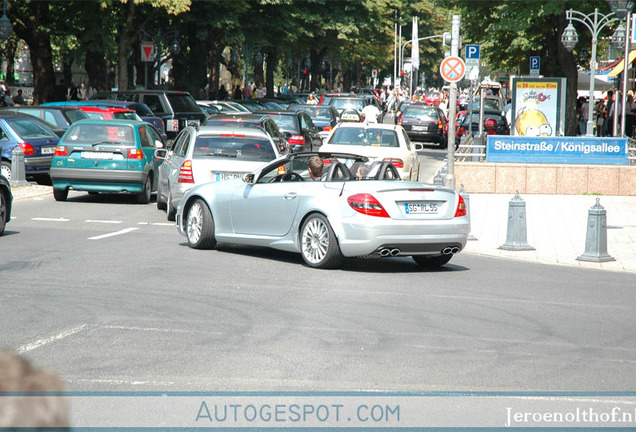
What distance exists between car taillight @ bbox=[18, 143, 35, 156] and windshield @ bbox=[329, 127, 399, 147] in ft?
21.4

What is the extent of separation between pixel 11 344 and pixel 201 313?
180 centimetres

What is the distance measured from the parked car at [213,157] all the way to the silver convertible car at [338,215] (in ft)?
10.7

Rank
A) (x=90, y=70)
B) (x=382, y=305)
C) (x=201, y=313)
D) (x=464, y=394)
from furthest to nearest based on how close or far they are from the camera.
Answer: (x=90, y=70), (x=382, y=305), (x=201, y=313), (x=464, y=394)

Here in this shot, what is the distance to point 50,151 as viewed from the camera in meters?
22.3

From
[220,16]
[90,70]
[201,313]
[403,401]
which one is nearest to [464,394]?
[403,401]

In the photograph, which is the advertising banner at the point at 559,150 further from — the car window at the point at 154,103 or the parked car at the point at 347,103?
the parked car at the point at 347,103

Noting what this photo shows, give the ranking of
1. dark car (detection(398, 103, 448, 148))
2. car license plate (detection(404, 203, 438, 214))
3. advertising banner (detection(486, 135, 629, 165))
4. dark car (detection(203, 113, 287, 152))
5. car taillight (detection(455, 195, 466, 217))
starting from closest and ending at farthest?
car license plate (detection(404, 203, 438, 214)) → car taillight (detection(455, 195, 466, 217)) → dark car (detection(203, 113, 287, 152)) → advertising banner (detection(486, 135, 629, 165)) → dark car (detection(398, 103, 448, 148))

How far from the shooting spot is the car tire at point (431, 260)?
1201 cm

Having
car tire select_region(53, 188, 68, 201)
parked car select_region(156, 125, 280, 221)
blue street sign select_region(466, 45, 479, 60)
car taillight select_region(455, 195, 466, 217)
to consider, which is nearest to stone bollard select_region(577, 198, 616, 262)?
car taillight select_region(455, 195, 466, 217)

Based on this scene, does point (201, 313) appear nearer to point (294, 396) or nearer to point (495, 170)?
point (294, 396)

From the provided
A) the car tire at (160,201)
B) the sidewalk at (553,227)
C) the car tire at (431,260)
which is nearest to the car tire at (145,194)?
the car tire at (160,201)

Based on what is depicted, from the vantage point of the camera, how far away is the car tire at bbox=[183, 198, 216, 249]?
41.8 feet

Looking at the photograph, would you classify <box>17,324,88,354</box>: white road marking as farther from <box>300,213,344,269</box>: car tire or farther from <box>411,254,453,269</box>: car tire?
<box>411,254,453,269</box>: car tire

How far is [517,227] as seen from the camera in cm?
1378
